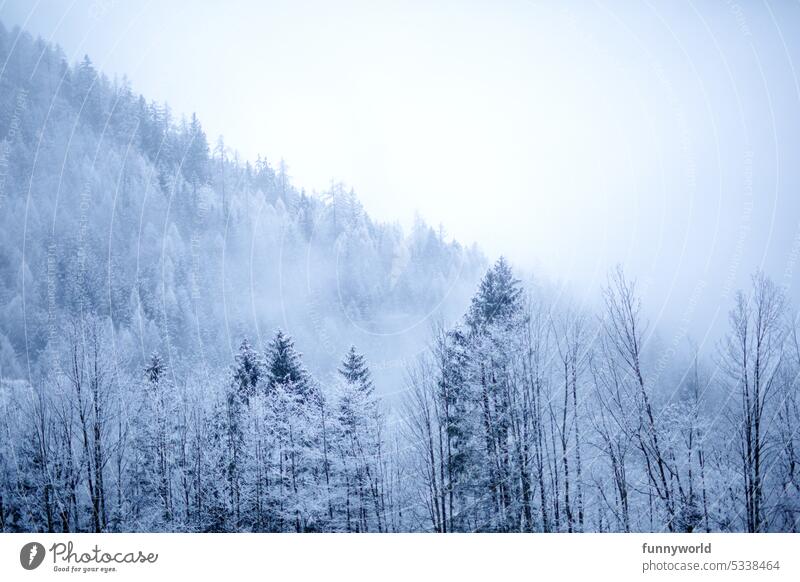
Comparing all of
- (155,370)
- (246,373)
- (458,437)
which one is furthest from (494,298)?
(155,370)

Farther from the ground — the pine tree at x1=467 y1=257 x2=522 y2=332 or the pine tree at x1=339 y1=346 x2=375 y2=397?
the pine tree at x1=467 y1=257 x2=522 y2=332

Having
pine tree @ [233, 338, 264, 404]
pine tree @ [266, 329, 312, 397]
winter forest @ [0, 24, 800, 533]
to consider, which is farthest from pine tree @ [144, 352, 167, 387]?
pine tree @ [266, 329, 312, 397]

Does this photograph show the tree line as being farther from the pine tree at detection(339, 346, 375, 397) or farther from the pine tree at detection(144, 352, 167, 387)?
the pine tree at detection(144, 352, 167, 387)

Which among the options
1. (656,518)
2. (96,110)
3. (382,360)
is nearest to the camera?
(656,518)

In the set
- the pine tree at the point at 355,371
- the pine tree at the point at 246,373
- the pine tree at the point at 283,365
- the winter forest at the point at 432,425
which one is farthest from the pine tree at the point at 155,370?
the pine tree at the point at 355,371

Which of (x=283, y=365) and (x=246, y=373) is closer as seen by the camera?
(x=283, y=365)

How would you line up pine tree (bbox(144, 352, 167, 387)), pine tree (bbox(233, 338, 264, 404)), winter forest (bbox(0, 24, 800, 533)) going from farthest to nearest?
pine tree (bbox(144, 352, 167, 387))
pine tree (bbox(233, 338, 264, 404))
winter forest (bbox(0, 24, 800, 533))

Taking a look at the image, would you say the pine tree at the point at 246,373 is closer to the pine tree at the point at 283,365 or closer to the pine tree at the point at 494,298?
the pine tree at the point at 283,365

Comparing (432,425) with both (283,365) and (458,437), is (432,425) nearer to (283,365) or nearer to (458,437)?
(458,437)

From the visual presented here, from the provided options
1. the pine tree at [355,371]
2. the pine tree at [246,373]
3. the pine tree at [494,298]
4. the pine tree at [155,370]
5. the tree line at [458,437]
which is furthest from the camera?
the pine tree at [155,370]

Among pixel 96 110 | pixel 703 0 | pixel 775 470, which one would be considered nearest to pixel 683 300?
pixel 775 470

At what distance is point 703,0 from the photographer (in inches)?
306
